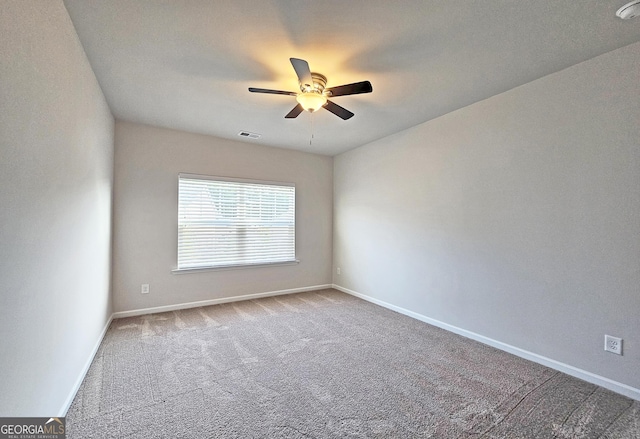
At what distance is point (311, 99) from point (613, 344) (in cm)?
313

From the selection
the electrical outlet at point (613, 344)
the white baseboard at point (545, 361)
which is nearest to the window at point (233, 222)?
the white baseboard at point (545, 361)

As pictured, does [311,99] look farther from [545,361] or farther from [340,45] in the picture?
[545,361]

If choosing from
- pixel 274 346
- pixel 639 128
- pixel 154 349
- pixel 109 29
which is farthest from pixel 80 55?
pixel 639 128

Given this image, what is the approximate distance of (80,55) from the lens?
2.11 m

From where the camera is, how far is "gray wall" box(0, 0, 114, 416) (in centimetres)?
119

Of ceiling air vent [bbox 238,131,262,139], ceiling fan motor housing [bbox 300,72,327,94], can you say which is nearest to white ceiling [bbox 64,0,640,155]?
ceiling fan motor housing [bbox 300,72,327,94]

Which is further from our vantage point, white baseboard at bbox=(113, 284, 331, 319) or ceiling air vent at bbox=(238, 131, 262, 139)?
ceiling air vent at bbox=(238, 131, 262, 139)

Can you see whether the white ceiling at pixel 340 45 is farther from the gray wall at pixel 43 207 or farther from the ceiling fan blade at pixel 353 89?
the gray wall at pixel 43 207

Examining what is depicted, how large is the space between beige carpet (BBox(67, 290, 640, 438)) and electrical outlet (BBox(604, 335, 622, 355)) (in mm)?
330

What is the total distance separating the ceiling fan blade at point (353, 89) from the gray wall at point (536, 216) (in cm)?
165

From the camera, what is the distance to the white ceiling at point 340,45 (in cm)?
177

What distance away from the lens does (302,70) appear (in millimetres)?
2045

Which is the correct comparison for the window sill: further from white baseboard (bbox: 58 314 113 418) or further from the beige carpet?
white baseboard (bbox: 58 314 113 418)

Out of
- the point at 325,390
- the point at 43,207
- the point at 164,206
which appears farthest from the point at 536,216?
the point at 164,206
